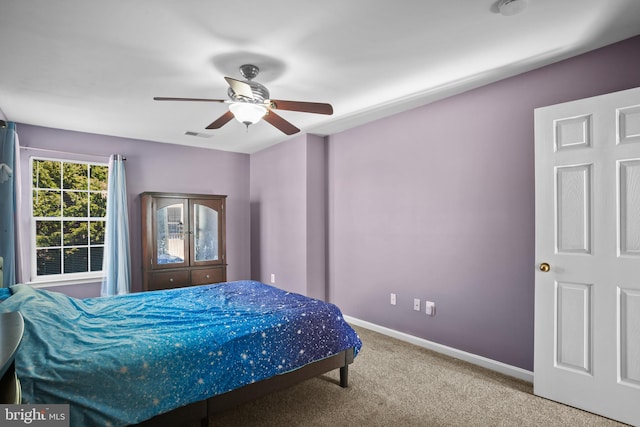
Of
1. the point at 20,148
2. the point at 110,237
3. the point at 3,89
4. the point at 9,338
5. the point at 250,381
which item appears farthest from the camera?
the point at 110,237

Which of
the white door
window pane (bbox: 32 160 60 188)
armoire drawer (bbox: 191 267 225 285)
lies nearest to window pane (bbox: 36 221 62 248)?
window pane (bbox: 32 160 60 188)

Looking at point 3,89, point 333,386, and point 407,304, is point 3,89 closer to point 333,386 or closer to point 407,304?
point 333,386

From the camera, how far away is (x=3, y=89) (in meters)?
2.94

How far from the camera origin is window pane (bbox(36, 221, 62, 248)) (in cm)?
411

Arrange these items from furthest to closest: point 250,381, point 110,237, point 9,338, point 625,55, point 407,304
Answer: point 110,237, point 407,304, point 625,55, point 250,381, point 9,338

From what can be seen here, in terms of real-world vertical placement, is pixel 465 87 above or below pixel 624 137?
above

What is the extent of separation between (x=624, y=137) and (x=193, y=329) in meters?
2.81

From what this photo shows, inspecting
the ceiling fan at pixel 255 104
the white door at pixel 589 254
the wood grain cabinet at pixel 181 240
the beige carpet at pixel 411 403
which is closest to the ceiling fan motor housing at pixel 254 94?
the ceiling fan at pixel 255 104

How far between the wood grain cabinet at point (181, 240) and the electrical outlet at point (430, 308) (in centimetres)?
281

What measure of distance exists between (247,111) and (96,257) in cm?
342

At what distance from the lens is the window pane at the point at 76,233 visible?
429 centimetres

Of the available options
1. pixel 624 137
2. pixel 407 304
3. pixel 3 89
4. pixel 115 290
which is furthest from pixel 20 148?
pixel 624 137

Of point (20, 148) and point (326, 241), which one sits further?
point (326, 241)

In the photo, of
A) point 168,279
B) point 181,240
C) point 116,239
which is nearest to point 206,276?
point 168,279
